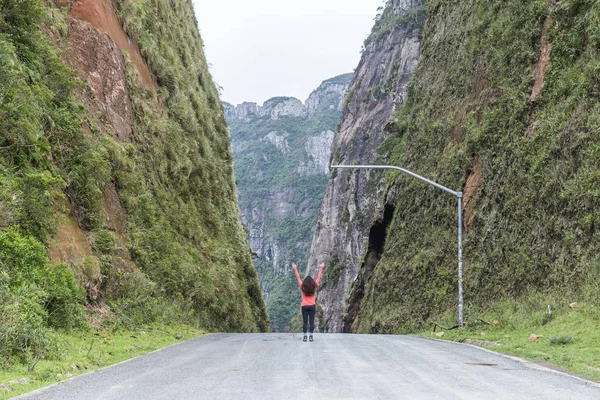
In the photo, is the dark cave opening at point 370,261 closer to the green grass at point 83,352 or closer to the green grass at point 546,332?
the green grass at point 546,332

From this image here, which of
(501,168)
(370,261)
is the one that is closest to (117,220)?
(501,168)

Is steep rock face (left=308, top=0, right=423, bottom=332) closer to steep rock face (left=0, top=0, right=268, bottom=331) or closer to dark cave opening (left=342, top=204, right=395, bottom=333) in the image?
dark cave opening (left=342, top=204, right=395, bottom=333)

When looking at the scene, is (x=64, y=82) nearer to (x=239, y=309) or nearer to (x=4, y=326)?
(x=4, y=326)

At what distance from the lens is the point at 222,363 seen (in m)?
9.54

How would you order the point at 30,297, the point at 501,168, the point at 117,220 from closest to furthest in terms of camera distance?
the point at 30,297 → the point at 117,220 → the point at 501,168

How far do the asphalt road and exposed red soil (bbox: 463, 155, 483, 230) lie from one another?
1436cm

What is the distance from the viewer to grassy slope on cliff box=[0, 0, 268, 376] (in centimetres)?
1091

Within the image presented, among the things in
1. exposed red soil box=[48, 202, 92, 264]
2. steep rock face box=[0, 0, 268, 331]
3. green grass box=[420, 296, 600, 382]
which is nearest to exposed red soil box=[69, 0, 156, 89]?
steep rock face box=[0, 0, 268, 331]

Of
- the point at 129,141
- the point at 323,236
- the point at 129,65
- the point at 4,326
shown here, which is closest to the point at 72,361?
the point at 4,326

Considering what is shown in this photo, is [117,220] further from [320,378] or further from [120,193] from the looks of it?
A: [320,378]

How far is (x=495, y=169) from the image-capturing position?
23.4m

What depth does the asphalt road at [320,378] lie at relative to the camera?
260 inches

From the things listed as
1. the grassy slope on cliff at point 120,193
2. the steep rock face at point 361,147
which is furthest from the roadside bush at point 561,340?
the steep rock face at point 361,147

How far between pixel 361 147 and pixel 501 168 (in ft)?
176
